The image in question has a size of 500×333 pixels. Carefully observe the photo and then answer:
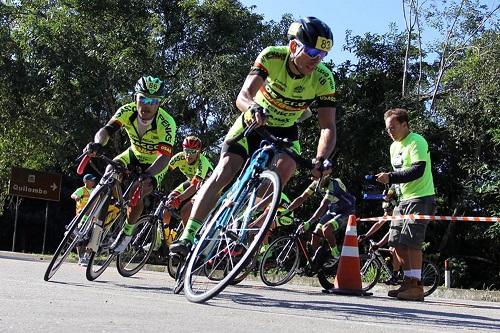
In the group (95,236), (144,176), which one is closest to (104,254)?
(95,236)

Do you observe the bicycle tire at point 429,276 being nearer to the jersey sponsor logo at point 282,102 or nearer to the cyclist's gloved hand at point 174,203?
the cyclist's gloved hand at point 174,203

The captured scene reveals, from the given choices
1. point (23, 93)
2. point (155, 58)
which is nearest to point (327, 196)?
point (155, 58)

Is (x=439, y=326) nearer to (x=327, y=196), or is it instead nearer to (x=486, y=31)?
(x=327, y=196)

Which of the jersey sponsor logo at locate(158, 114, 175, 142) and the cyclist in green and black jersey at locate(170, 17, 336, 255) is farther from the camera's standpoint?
the jersey sponsor logo at locate(158, 114, 175, 142)

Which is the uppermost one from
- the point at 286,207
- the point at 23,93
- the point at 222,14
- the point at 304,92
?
the point at 222,14

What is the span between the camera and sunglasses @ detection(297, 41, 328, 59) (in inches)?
201

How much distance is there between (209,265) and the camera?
5.04m

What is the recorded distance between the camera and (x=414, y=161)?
754cm

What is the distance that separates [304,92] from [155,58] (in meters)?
17.2

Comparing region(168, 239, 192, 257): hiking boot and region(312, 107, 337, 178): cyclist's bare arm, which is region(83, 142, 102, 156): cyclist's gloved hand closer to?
region(168, 239, 192, 257): hiking boot

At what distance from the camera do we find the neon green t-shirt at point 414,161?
7596mm

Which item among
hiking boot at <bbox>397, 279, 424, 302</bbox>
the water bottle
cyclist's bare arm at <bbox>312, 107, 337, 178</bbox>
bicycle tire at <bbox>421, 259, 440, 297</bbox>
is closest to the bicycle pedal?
cyclist's bare arm at <bbox>312, 107, 337, 178</bbox>

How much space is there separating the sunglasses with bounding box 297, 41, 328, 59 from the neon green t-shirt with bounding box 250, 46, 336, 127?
290 mm

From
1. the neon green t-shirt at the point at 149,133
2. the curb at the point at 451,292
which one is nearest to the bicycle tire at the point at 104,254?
the neon green t-shirt at the point at 149,133
